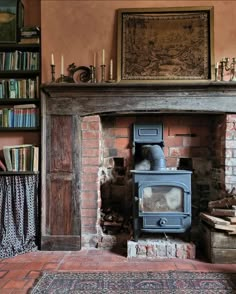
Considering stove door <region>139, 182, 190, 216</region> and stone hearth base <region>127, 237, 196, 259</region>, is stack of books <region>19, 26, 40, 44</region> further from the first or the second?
stone hearth base <region>127, 237, 196, 259</region>

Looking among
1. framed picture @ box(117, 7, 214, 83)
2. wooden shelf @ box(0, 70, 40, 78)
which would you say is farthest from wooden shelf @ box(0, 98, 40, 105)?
framed picture @ box(117, 7, 214, 83)

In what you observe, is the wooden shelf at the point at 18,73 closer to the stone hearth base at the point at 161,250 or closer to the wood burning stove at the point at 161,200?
the wood burning stove at the point at 161,200

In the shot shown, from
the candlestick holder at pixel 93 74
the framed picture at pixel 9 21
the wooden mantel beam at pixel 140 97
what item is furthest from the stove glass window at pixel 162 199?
the framed picture at pixel 9 21

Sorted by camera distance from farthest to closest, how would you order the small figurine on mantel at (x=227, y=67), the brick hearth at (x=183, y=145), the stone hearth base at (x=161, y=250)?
the brick hearth at (x=183, y=145)
the small figurine on mantel at (x=227, y=67)
the stone hearth base at (x=161, y=250)

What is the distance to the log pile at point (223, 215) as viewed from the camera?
2.29 meters

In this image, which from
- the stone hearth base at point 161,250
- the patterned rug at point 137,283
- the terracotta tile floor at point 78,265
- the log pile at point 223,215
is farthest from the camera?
the stone hearth base at point 161,250

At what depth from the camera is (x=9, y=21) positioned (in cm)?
274

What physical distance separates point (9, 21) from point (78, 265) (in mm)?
2331

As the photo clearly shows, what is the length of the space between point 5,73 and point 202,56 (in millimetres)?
1873

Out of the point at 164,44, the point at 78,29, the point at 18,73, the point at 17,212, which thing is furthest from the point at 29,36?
the point at 17,212

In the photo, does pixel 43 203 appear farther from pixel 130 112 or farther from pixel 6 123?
pixel 130 112

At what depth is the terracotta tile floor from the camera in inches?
83.1

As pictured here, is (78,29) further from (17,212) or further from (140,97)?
(17,212)

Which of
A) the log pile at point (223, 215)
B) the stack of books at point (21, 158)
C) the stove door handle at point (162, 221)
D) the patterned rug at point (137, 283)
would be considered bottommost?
the patterned rug at point (137, 283)
